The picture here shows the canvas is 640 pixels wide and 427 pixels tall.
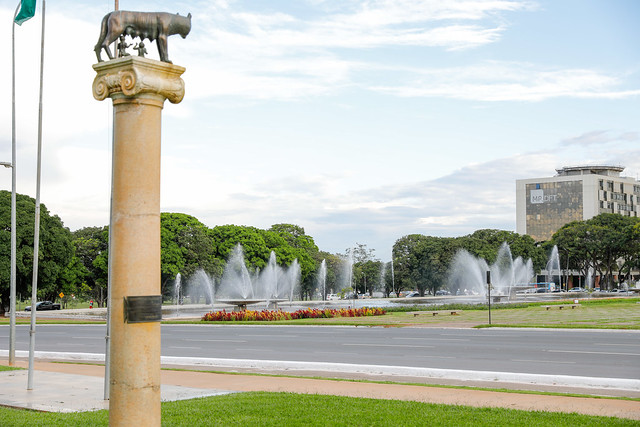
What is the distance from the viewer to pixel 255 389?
43.0 ft

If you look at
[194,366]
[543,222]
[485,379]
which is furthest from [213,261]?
[543,222]

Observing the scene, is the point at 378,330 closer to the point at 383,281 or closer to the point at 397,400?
the point at 397,400

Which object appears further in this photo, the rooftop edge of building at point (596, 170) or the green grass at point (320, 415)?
the rooftop edge of building at point (596, 170)

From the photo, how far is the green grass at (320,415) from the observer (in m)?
9.38

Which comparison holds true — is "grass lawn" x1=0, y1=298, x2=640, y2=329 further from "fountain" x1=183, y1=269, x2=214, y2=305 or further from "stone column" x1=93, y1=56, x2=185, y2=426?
"fountain" x1=183, y1=269, x2=214, y2=305

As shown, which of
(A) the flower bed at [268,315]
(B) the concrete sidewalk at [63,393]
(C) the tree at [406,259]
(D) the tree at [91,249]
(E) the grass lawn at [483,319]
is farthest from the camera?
(C) the tree at [406,259]

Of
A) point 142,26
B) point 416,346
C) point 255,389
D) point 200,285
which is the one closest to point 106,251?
point 200,285

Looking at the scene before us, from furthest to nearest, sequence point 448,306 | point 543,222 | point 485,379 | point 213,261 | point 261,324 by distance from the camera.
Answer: point 543,222, point 213,261, point 448,306, point 261,324, point 485,379

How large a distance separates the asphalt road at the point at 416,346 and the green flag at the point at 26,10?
10.1 meters

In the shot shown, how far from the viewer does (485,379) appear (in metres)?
14.4

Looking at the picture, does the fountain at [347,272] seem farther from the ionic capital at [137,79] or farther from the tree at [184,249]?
the ionic capital at [137,79]

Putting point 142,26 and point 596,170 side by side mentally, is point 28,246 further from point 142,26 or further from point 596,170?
point 596,170

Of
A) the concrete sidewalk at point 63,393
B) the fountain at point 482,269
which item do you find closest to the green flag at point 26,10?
the concrete sidewalk at point 63,393

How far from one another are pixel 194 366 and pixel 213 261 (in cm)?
5821
